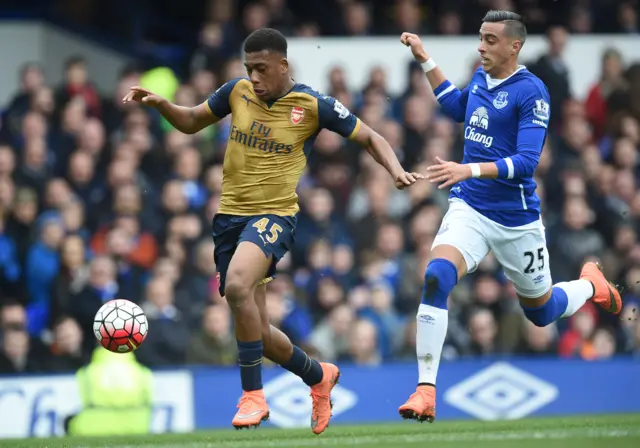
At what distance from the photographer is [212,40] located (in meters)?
16.8

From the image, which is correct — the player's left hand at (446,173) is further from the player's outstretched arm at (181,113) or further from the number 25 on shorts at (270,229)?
the player's outstretched arm at (181,113)

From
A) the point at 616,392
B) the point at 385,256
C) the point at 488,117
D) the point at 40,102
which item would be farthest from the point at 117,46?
the point at 488,117

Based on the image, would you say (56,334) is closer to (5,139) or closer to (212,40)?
(5,139)

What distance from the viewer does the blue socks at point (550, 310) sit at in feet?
34.1

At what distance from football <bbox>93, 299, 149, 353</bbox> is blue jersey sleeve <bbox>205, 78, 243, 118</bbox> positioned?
1.66m

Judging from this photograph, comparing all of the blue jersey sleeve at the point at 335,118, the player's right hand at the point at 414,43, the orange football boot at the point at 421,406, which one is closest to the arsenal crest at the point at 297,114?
the blue jersey sleeve at the point at 335,118

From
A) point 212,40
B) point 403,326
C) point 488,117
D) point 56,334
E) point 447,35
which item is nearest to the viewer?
point 488,117

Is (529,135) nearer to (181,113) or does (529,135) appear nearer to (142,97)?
(181,113)

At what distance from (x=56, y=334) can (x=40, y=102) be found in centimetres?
310

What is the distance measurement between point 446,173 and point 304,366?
6.65 ft

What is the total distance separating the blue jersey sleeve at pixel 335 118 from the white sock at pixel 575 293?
2.21m

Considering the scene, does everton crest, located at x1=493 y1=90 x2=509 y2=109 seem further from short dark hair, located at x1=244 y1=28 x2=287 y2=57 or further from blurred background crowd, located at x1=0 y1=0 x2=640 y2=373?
blurred background crowd, located at x1=0 y1=0 x2=640 y2=373

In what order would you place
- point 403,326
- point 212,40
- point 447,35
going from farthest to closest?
point 447,35 < point 212,40 < point 403,326

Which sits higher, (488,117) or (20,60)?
(20,60)
